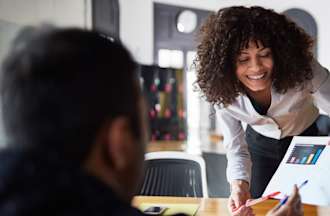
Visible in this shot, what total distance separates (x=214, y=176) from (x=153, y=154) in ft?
4.93

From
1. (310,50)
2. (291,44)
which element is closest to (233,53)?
(291,44)

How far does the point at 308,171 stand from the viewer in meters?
1.21

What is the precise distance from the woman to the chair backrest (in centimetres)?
28

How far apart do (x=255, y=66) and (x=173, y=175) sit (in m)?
0.73

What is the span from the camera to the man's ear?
0.46m

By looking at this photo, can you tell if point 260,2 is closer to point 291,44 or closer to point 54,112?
point 291,44

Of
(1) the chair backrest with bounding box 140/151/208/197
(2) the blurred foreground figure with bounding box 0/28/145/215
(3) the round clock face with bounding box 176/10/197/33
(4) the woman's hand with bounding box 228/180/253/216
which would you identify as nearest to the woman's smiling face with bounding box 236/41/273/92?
(4) the woman's hand with bounding box 228/180/253/216

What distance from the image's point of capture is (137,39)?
14.9 feet

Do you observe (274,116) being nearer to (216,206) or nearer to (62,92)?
(216,206)

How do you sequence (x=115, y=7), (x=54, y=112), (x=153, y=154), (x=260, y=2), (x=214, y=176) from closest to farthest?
(x=54, y=112)
(x=153, y=154)
(x=214, y=176)
(x=115, y=7)
(x=260, y=2)

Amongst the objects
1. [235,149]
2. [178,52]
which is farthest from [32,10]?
[178,52]

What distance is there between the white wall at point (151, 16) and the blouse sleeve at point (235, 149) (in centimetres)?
252

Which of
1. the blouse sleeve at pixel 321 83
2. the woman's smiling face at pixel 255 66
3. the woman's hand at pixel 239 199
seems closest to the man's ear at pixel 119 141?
the woman's hand at pixel 239 199

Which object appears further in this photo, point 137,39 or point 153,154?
point 137,39
